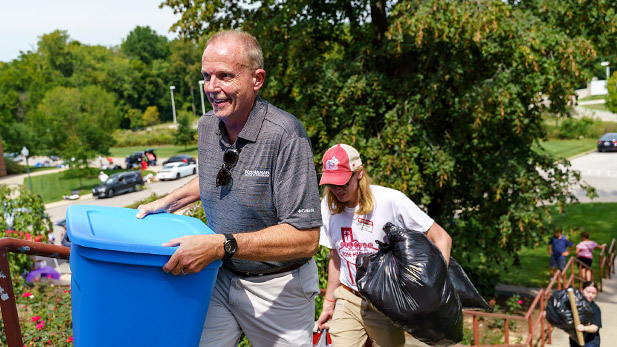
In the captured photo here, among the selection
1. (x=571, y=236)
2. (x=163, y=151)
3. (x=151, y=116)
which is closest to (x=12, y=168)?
(x=163, y=151)

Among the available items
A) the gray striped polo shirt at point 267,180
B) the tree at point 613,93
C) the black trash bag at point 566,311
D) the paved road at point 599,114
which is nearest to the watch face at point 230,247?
the gray striped polo shirt at point 267,180

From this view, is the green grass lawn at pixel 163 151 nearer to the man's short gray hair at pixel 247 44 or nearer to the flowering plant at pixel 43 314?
the flowering plant at pixel 43 314

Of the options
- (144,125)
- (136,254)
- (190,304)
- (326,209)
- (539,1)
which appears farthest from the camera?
(144,125)

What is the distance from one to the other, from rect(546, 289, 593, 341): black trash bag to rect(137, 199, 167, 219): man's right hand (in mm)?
5171


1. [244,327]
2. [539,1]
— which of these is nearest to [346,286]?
[244,327]

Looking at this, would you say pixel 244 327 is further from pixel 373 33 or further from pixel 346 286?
pixel 373 33

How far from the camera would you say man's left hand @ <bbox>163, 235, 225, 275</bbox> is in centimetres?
174

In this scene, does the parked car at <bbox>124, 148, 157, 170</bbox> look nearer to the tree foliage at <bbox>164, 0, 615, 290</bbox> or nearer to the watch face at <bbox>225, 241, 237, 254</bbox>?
the tree foliage at <bbox>164, 0, 615, 290</bbox>

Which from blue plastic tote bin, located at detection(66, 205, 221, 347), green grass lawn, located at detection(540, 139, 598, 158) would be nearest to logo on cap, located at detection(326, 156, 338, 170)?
blue plastic tote bin, located at detection(66, 205, 221, 347)

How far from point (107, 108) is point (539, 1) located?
Result: 44143mm

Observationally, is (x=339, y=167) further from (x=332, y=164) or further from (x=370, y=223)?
(x=370, y=223)

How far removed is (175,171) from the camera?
33.1 metres

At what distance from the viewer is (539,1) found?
29.1 ft

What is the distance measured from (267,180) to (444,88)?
714 cm
